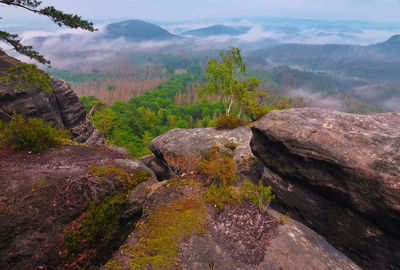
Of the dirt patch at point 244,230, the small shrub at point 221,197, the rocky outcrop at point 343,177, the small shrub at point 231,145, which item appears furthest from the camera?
the small shrub at point 231,145

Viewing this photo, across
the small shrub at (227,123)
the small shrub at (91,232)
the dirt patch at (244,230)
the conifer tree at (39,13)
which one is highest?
the conifer tree at (39,13)

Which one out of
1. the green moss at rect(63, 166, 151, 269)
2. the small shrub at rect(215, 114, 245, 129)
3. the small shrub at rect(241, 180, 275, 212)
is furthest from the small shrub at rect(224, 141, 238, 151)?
the green moss at rect(63, 166, 151, 269)

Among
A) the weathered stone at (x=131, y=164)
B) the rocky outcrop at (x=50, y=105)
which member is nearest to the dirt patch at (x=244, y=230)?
the weathered stone at (x=131, y=164)

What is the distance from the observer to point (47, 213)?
6.41m

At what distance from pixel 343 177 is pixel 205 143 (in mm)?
11402

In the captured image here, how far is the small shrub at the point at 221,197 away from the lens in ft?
29.2

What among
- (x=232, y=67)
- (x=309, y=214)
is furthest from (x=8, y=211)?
(x=232, y=67)

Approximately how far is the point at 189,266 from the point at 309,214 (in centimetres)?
632

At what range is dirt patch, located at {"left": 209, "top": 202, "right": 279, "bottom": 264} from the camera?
7011 mm

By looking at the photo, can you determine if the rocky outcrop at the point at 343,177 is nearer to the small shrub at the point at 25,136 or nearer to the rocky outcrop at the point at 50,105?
the small shrub at the point at 25,136

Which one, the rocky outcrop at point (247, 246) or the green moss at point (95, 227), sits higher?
the green moss at point (95, 227)

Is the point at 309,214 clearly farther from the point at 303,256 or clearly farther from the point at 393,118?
the point at 393,118

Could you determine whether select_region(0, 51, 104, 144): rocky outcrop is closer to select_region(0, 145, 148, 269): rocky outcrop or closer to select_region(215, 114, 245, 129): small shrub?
select_region(0, 145, 148, 269): rocky outcrop

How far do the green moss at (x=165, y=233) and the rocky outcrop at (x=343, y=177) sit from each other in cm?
495
